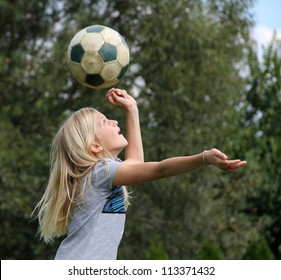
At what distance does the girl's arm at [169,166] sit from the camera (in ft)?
12.6

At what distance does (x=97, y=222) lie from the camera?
4371 mm

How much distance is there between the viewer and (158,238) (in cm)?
1802

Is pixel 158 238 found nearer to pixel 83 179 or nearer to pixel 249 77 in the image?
pixel 249 77

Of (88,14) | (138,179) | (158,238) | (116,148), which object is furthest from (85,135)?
(158,238)

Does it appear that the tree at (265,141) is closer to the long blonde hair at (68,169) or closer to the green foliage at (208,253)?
the green foliage at (208,253)

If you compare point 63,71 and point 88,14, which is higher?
point 88,14

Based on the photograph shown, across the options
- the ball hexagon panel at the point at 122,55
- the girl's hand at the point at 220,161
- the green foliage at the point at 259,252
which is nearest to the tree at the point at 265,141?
the green foliage at the point at 259,252

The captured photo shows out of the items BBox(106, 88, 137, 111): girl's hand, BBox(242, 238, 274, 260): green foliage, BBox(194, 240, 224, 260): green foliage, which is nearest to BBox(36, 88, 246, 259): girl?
BBox(106, 88, 137, 111): girl's hand

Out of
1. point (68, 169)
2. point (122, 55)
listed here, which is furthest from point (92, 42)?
point (68, 169)

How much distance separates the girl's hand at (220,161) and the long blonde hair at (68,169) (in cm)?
82

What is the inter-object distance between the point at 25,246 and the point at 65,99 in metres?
4.61

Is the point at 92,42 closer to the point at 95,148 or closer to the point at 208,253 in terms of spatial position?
the point at 95,148

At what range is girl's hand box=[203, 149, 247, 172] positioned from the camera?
150 inches

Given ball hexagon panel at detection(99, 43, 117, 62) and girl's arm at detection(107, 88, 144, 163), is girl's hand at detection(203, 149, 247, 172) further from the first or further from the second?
ball hexagon panel at detection(99, 43, 117, 62)
